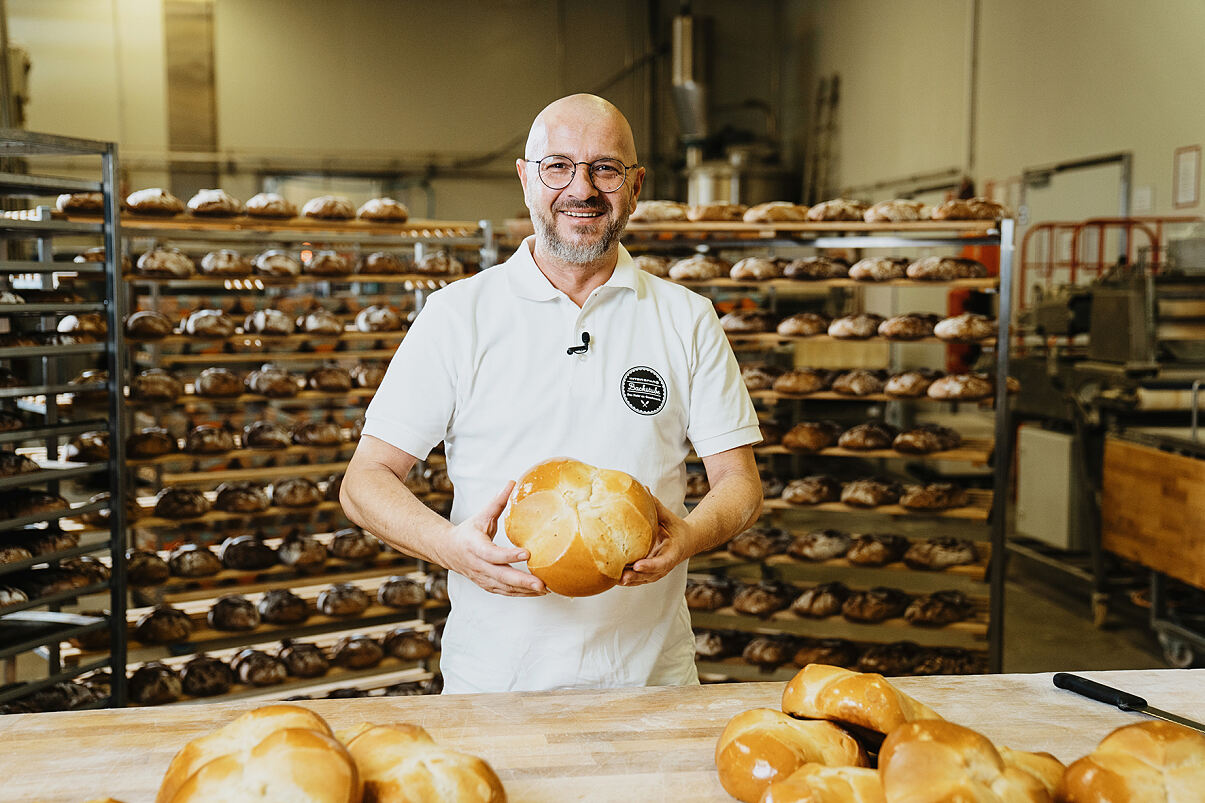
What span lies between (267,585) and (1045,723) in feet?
10.2

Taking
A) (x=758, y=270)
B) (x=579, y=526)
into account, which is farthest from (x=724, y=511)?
A: (x=758, y=270)

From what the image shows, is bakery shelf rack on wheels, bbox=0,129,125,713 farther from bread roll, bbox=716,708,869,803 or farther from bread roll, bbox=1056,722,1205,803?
bread roll, bbox=1056,722,1205,803

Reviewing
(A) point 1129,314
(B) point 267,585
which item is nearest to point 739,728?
(B) point 267,585

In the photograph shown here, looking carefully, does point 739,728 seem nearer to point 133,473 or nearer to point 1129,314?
point 133,473

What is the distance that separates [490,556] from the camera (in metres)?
1.38

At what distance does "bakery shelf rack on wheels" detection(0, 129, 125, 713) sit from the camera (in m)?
2.89

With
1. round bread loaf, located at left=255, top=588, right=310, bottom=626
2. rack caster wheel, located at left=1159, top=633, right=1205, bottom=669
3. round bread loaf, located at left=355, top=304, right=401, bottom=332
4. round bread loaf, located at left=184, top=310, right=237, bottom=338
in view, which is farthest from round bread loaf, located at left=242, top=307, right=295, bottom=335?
rack caster wheel, located at left=1159, top=633, right=1205, bottom=669

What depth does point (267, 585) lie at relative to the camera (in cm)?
383

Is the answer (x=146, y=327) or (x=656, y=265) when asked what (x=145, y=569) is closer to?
(x=146, y=327)

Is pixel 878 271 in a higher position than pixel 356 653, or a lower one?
higher

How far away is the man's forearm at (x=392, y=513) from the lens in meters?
1.56

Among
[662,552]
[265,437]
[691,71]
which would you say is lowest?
[265,437]

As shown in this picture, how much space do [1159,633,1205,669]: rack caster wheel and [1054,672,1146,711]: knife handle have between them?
11.2 ft

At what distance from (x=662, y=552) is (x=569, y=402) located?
0.44 metres
